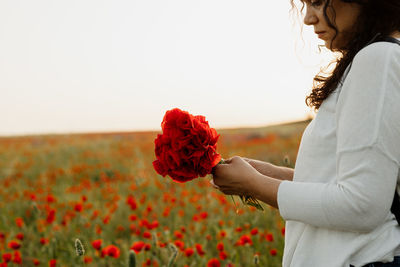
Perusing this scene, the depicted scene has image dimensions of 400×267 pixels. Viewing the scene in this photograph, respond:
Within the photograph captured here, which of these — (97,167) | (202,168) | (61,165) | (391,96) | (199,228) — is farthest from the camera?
(61,165)

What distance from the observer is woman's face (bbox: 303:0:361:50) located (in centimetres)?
120

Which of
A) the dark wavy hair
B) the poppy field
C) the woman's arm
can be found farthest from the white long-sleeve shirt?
the poppy field

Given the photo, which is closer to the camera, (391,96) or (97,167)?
(391,96)

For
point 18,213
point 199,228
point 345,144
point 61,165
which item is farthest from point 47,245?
point 61,165

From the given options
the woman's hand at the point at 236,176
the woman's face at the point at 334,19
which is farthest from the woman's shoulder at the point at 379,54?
the woman's hand at the point at 236,176

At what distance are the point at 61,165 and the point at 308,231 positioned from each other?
349 inches

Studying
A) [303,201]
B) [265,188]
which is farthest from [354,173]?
[265,188]

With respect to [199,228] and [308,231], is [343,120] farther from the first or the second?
[199,228]

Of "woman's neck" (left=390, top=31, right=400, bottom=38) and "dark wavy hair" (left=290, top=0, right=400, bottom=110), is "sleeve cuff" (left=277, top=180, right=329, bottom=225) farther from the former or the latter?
"woman's neck" (left=390, top=31, right=400, bottom=38)

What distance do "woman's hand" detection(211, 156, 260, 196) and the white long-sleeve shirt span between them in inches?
4.7

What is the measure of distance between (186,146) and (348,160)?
0.55 m

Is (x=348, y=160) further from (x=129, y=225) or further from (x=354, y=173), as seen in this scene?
(x=129, y=225)

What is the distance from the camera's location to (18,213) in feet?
17.0

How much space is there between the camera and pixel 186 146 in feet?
4.67
